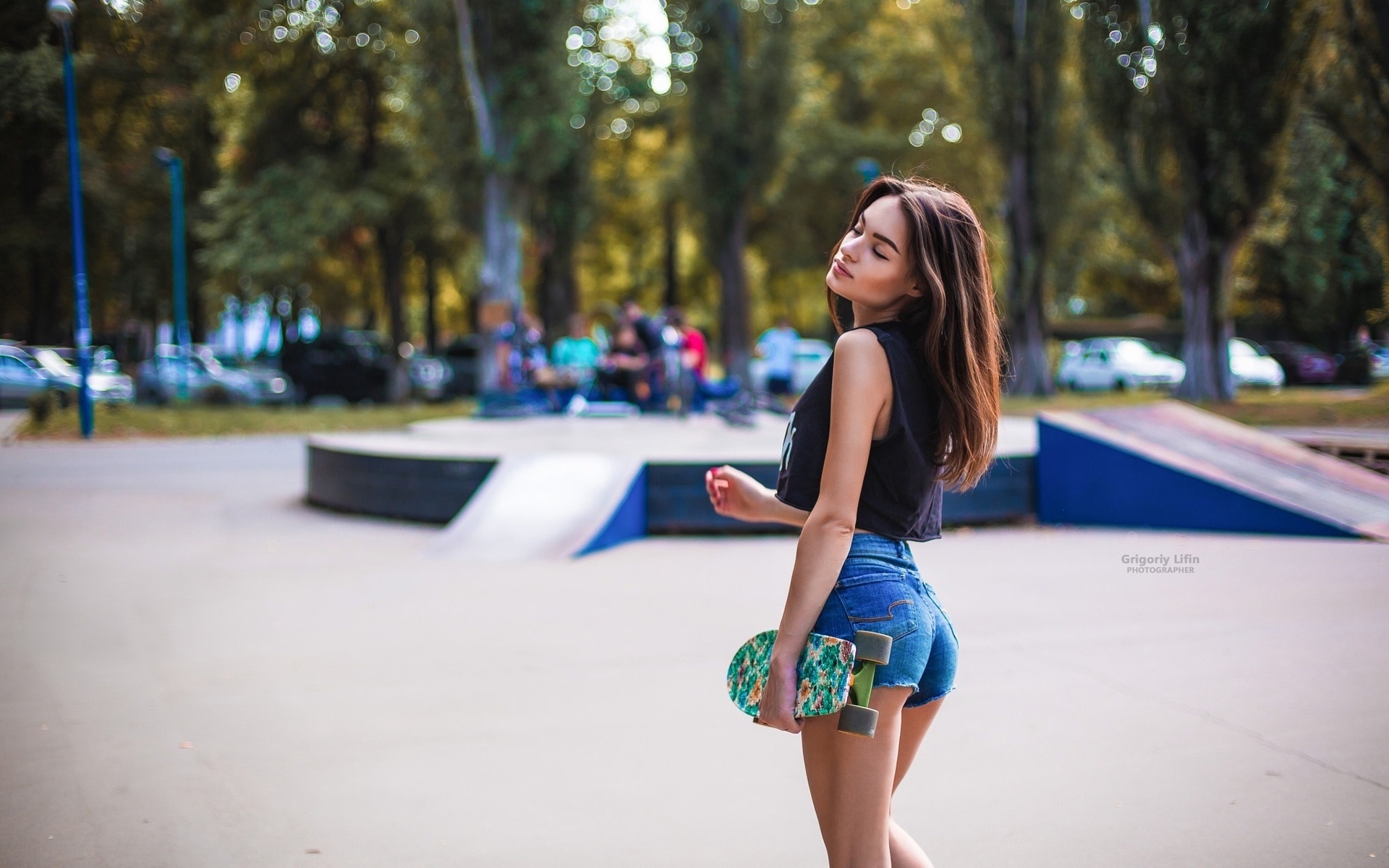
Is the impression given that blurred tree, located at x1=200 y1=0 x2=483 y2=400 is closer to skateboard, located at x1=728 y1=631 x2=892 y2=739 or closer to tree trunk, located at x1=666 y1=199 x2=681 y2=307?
tree trunk, located at x1=666 y1=199 x2=681 y2=307

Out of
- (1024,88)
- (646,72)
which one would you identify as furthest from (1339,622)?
(646,72)

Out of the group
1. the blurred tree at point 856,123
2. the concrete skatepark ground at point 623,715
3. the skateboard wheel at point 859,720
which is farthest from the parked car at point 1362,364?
the skateboard wheel at point 859,720

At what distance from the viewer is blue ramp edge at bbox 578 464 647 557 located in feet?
26.7

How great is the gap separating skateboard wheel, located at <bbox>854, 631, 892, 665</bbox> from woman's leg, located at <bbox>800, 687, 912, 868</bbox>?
0.22ft

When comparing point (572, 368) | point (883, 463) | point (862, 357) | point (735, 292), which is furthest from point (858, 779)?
point (735, 292)

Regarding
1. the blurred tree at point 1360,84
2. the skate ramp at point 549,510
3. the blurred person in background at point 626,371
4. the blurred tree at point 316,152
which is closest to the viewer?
the skate ramp at point 549,510

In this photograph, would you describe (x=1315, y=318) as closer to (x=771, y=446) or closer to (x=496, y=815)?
(x=771, y=446)

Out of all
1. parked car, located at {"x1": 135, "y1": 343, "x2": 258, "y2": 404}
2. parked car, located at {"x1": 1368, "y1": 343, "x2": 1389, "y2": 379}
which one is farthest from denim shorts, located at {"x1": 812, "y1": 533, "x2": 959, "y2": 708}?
parked car, located at {"x1": 1368, "y1": 343, "x2": 1389, "y2": 379}

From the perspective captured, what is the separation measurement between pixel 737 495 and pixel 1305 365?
36434 mm

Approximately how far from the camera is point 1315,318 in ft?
115

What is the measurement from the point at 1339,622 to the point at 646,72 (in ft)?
104

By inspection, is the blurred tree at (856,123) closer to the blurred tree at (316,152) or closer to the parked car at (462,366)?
the parked car at (462,366)

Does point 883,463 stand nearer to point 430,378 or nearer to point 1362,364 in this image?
point 430,378

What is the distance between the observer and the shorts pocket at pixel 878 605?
1.99m
